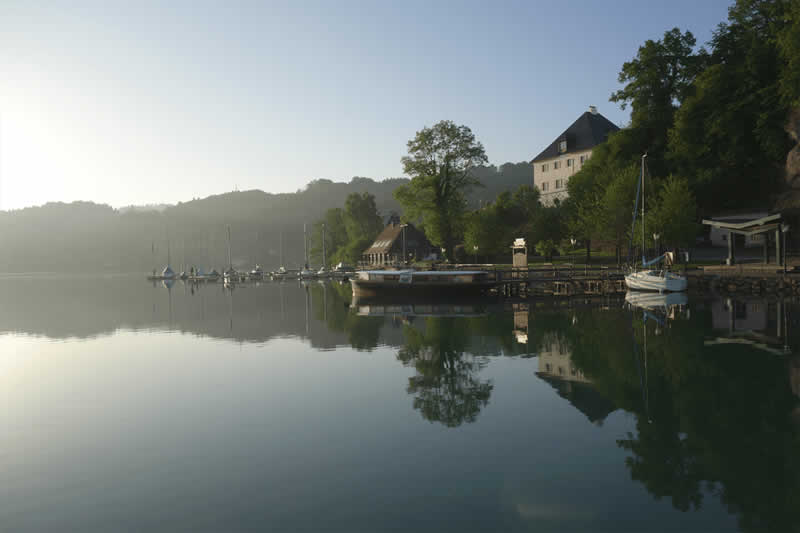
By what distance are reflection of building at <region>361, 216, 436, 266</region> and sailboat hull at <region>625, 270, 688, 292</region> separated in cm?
5484

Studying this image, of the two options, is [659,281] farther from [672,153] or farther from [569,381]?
[569,381]

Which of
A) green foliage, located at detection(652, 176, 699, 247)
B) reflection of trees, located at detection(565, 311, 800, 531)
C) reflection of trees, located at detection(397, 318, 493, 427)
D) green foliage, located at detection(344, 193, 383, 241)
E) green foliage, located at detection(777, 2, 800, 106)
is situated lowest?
reflection of trees, located at detection(397, 318, 493, 427)

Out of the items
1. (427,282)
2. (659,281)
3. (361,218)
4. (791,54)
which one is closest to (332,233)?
(361,218)

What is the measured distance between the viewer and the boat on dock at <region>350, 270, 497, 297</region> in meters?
45.1

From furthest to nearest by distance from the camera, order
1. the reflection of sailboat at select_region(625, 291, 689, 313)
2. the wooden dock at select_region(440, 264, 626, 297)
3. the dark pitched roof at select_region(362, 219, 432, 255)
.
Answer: the dark pitched roof at select_region(362, 219, 432, 255) → the wooden dock at select_region(440, 264, 626, 297) → the reflection of sailboat at select_region(625, 291, 689, 313)

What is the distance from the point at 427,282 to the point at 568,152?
48.9 m

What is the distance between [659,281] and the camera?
4269 cm

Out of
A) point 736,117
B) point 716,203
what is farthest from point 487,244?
point 736,117

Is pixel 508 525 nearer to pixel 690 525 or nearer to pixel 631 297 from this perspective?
pixel 690 525

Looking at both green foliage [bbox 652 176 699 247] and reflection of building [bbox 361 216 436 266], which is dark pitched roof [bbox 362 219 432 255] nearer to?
reflection of building [bbox 361 216 436 266]

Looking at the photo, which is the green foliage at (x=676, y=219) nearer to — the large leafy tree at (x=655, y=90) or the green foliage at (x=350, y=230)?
the large leafy tree at (x=655, y=90)

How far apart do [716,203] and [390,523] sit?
62116mm

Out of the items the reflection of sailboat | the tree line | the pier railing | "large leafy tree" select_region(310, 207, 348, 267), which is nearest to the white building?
the tree line

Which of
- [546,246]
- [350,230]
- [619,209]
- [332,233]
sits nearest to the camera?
[619,209]
